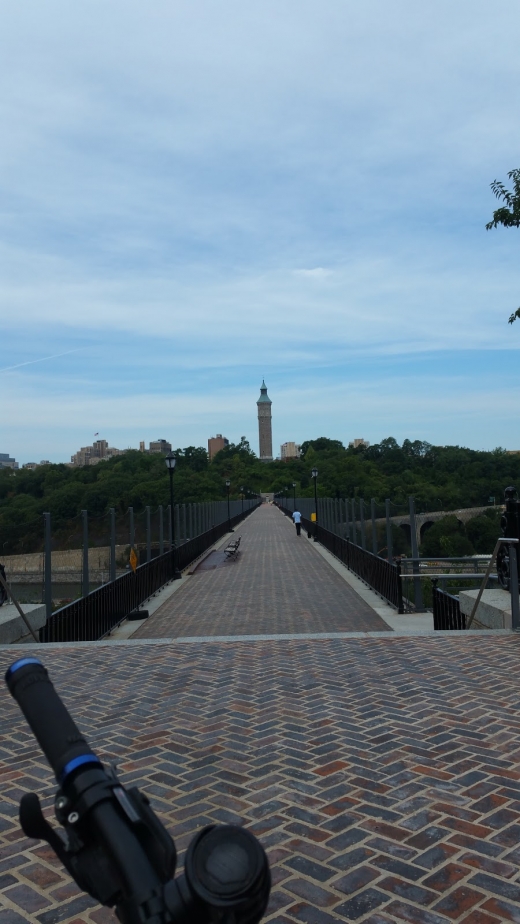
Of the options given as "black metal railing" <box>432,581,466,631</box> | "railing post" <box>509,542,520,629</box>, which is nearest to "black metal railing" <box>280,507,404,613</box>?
"black metal railing" <box>432,581,466,631</box>

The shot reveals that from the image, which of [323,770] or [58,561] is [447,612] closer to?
[58,561]

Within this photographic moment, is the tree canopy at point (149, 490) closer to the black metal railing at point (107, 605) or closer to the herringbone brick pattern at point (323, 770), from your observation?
the black metal railing at point (107, 605)

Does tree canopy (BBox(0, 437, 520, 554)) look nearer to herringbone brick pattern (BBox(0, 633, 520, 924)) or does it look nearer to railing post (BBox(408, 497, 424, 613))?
railing post (BBox(408, 497, 424, 613))

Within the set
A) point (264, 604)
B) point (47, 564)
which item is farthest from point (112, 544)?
point (264, 604)

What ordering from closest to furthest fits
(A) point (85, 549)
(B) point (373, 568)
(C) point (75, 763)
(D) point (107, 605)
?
(C) point (75, 763) → (A) point (85, 549) → (D) point (107, 605) → (B) point (373, 568)

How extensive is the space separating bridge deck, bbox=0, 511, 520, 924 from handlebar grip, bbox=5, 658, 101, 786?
1846mm

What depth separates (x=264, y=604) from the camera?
49.2 feet

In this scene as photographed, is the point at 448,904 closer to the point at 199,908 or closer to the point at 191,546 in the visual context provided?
the point at 199,908

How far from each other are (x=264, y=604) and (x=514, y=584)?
7.28m

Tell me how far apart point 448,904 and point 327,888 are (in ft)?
Result: 1.59

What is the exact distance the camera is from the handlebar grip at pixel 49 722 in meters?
1.47

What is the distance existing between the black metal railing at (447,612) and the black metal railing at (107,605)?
16.0 ft

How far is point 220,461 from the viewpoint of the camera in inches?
7259

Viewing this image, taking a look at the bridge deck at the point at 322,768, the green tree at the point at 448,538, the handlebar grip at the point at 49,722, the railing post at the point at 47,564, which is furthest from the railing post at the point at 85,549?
the green tree at the point at 448,538
